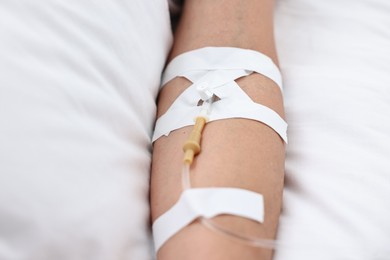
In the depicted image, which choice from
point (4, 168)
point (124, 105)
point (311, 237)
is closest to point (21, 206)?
point (4, 168)

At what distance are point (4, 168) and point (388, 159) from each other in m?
0.64

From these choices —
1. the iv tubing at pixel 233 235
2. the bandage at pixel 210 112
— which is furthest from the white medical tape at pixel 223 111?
the iv tubing at pixel 233 235

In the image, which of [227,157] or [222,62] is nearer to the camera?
[227,157]

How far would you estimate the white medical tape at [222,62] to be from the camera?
2.68 ft

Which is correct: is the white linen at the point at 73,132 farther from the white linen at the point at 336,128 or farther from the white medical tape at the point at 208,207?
the white linen at the point at 336,128

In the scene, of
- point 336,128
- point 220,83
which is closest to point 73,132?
point 220,83

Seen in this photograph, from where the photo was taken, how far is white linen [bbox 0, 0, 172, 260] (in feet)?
1.79

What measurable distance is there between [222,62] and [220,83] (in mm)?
62

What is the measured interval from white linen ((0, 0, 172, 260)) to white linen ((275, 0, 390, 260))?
273 mm

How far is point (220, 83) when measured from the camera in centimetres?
78

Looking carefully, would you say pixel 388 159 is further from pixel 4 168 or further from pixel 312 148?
pixel 4 168

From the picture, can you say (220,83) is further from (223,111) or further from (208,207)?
(208,207)

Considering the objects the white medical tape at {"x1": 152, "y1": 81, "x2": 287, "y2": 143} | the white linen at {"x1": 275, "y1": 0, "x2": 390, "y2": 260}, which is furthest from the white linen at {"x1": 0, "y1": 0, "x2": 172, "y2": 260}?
the white linen at {"x1": 275, "y1": 0, "x2": 390, "y2": 260}

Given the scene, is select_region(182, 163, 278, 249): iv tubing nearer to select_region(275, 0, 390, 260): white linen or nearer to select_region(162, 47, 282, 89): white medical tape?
select_region(275, 0, 390, 260): white linen
